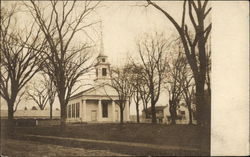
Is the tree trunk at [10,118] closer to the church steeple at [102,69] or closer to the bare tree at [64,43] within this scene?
the bare tree at [64,43]

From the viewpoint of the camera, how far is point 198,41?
319cm

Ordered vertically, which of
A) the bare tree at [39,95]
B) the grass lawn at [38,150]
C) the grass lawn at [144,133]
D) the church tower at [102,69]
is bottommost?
→ the grass lawn at [38,150]

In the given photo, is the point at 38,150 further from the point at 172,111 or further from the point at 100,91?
the point at 172,111

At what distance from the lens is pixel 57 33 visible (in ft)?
15.1

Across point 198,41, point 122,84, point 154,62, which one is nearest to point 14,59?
point 122,84

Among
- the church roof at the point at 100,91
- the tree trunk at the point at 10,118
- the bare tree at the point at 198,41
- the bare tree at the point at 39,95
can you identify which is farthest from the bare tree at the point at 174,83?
the tree trunk at the point at 10,118

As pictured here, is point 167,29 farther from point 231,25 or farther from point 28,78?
point 28,78

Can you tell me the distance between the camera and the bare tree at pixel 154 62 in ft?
11.3

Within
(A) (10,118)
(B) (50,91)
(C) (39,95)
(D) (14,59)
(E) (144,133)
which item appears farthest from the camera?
(D) (14,59)

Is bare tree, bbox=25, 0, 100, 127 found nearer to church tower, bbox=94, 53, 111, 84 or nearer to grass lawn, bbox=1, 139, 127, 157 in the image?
church tower, bbox=94, 53, 111, 84

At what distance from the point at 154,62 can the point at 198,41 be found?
543 millimetres

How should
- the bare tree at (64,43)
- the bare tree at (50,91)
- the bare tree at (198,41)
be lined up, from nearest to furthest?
the bare tree at (198,41), the bare tree at (64,43), the bare tree at (50,91)

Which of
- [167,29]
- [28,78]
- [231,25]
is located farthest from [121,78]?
[28,78]

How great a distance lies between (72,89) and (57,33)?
82 cm
